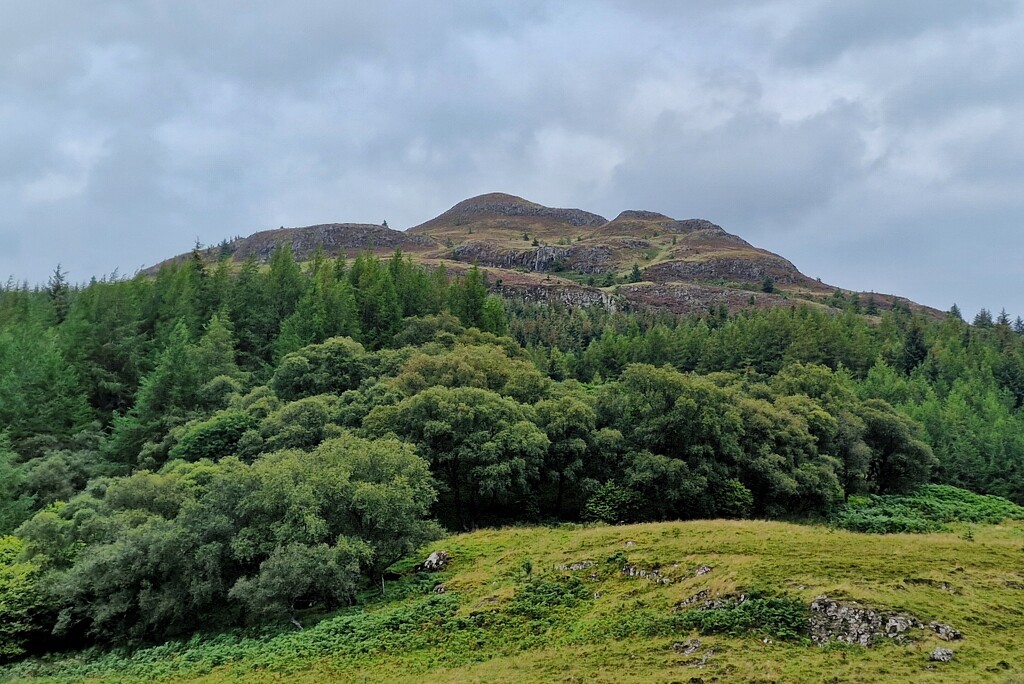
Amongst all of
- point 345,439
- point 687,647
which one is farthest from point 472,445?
point 687,647

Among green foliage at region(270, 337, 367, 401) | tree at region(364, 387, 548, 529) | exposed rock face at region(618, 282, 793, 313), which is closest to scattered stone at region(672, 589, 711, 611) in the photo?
tree at region(364, 387, 548, 529)

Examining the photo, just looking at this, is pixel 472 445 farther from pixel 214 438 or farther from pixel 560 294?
pixel 560 294

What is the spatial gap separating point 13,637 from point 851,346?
3927 inches

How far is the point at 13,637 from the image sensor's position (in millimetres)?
25281

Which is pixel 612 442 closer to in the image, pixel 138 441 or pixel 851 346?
pixel 138 441

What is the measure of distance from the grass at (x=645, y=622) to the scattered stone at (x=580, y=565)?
7.7 inches

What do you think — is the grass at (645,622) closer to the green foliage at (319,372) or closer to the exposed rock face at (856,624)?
→ the exposed rock face at (856,624)

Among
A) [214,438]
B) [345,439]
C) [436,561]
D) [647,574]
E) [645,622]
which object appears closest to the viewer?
[645,622]

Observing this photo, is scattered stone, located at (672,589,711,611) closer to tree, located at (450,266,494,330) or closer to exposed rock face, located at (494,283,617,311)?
tree, located at (450,266,494,330)

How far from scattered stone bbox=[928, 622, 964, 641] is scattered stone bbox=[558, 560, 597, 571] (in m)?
11.7

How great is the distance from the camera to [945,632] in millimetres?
15133

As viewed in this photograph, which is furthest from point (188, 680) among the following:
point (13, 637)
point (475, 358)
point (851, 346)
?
point (851, 346)

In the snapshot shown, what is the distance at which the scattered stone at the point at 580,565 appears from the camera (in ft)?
78.4

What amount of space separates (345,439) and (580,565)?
14314 mm
